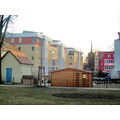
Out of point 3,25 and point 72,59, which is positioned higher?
point 3,25

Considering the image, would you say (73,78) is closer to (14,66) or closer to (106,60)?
(14,66)

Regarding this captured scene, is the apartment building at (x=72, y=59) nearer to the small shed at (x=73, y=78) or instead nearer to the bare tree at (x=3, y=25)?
Answer: the bare tree at (x=3, y=25)

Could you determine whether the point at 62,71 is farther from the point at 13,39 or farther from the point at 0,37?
the point at 13,39

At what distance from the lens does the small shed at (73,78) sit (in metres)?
19.5

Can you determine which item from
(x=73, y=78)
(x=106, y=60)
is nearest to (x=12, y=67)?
(x=73, y=78)

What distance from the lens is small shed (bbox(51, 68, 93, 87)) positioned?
1947 cm

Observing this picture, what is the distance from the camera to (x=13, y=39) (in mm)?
26297

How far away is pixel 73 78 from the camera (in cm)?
1950

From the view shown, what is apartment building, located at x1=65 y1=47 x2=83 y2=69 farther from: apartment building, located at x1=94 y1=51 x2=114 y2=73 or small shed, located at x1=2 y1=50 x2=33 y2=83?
small shed, located at x1=2 y1=50 x2=33 y2=83

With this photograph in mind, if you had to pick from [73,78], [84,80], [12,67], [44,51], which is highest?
[44,51]

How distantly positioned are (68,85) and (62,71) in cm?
112

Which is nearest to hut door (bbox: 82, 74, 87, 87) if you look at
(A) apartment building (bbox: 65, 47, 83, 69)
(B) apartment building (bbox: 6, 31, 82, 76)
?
(B) apartment building (bbox: 6, 31, 82, 76)
